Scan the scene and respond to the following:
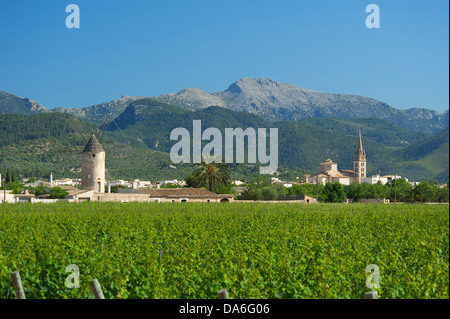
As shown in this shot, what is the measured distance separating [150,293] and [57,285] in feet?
5.85

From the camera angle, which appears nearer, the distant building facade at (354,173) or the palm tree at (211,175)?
the palm tree at (211,175)

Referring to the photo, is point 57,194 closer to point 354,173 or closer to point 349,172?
point 354,173

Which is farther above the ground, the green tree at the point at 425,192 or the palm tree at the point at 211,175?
the palm tree at the point at 211,175

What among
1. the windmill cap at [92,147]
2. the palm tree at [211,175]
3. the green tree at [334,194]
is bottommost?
the green tree at [334,194]

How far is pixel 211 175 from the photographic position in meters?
63.9

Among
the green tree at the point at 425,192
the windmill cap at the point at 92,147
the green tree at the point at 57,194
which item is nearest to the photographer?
the windmill cap at the point at 92,147

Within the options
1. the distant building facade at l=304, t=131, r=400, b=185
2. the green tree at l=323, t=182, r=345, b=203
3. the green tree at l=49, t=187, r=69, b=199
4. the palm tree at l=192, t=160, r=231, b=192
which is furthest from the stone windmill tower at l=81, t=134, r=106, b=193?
the distant building facade at l=304, t=131, r=400, b=185

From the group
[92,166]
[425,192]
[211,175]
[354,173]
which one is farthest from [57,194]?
[354,173]

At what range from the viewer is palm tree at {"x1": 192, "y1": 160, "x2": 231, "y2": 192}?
63844 millimetres

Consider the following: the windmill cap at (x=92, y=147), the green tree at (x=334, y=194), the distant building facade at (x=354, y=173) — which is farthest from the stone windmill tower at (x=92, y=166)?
the distant building facade at (x=354, y=173)

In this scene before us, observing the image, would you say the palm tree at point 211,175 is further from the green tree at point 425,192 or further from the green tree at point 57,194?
the green tree at point 425,192

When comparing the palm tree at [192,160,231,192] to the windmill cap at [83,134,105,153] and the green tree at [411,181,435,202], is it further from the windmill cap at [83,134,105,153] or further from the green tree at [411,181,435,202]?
the green tree at [411,181,435,202]

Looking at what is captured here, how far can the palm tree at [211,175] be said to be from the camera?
63844mm
